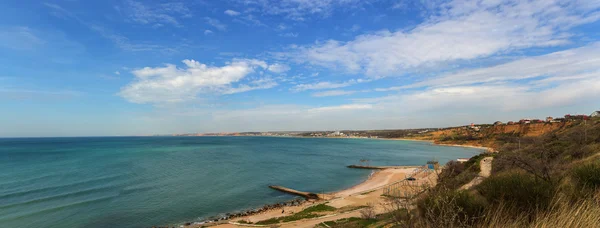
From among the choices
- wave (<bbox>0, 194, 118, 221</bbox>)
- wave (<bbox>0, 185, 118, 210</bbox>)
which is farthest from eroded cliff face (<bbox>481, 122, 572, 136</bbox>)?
wave (<bbox>0, 185, 118, 210</bbox>)

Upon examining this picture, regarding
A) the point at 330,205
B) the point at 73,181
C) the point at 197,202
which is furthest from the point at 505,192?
the point at 73,181

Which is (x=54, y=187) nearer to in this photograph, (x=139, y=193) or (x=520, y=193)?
(x=139, y=193)

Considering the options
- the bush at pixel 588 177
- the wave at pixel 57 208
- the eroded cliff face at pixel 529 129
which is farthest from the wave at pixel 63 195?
the eroded cliff face at pixel 529 129

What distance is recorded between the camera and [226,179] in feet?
132

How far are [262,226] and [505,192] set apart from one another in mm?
15608

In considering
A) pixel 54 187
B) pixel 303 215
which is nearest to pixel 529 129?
pixel 303 215

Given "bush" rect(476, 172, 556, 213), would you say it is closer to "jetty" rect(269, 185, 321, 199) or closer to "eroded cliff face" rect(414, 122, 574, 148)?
"jetty" rect(269, 185, 321, 199)

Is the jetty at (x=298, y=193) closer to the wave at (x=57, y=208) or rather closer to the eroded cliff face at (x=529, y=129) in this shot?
the wave at (x=57, y=208)

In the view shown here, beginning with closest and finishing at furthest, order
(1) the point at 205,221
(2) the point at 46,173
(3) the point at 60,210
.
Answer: (1) the point at 205,221
(3) the point at 60,210
(2) the point at 46,173

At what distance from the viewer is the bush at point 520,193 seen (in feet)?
18.3

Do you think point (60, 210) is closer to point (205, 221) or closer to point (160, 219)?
point (160, 219)

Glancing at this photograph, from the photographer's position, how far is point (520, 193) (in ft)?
19.2

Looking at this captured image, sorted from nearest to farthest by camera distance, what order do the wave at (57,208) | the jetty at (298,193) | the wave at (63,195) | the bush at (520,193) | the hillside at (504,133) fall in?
the bush at (520,193), the wave at (57,208), the wave at (63,195), the jetty at (298,193), the hillside at (504,133)

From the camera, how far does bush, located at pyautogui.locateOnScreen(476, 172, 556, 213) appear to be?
557 centimetres
